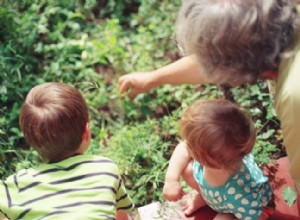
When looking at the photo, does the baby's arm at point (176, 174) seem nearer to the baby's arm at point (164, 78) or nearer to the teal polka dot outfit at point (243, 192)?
the teal polka dot outfit at point (243, 192)

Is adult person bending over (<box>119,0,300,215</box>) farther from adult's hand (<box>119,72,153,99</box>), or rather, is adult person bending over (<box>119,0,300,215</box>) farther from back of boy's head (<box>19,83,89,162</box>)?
adult's hand (<box>119,72,153,99</box>)

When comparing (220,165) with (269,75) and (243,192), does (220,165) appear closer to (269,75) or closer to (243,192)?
(243,192)

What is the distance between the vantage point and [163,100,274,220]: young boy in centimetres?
194

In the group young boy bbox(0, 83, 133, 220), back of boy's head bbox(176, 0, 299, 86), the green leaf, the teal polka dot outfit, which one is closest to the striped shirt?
young boy bbox(0, 83, 133, 220)

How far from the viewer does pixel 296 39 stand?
5.99ft

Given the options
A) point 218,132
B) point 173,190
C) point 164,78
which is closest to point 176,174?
point 173,190

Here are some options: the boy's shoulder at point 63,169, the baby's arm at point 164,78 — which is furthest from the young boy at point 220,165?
the baby's arm at point 164,78

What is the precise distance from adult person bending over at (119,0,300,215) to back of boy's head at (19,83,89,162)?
1.55 feet

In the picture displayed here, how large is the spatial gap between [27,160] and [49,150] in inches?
36.3

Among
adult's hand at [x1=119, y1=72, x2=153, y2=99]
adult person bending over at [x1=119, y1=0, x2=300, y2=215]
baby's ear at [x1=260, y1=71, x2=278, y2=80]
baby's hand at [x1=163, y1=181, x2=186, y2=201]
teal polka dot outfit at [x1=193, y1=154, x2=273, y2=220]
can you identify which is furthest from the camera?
adult's hand at [x1=119, y1=72, x2=153, y2=99]

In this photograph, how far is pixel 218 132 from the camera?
1.92 metres

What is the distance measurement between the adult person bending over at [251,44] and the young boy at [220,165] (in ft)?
0.47

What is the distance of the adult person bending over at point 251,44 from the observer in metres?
1.75

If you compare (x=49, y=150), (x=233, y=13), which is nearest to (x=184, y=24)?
(x=233, y=13)
